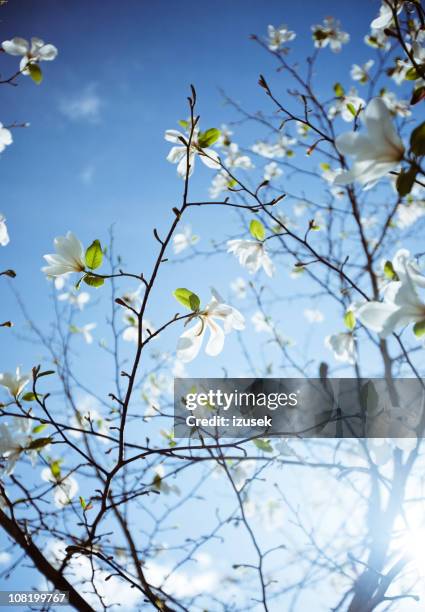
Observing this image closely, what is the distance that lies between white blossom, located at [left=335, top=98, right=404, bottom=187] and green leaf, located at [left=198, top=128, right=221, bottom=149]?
450 mm

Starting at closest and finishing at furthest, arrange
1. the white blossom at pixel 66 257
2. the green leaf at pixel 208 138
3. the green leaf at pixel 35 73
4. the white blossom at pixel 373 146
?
the white blossom at pixel 373 146 < the white blossom at pixel 66 257 < the green leaf at pixel 208 138 < the green leaf at pixel 35 73

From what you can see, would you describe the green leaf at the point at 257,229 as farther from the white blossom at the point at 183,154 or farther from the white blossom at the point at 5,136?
the white blossom at the point at 5,136

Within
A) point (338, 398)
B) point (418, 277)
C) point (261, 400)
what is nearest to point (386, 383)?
point (338, 398)

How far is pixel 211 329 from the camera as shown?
0.83 meters

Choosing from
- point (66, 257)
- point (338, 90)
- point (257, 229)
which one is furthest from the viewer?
point (338, 90)

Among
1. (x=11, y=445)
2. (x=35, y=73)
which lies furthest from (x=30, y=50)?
(x=11, y=445)

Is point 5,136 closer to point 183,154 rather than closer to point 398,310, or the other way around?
point 183,154

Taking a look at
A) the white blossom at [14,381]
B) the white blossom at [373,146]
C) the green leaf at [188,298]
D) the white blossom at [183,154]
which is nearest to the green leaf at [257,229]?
the white blossom at [183,154]

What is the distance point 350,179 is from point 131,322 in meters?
1.93

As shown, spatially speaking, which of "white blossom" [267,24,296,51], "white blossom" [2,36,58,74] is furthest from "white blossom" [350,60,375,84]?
"white blossom" [2,36,58,74]

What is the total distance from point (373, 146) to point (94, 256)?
1.81 ft

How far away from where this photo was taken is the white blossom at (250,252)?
114 centimetres

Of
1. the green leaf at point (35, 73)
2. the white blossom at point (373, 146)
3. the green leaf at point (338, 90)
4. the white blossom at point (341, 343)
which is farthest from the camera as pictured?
the green leaf at point (338, 90)

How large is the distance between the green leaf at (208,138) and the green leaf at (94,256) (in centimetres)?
36
